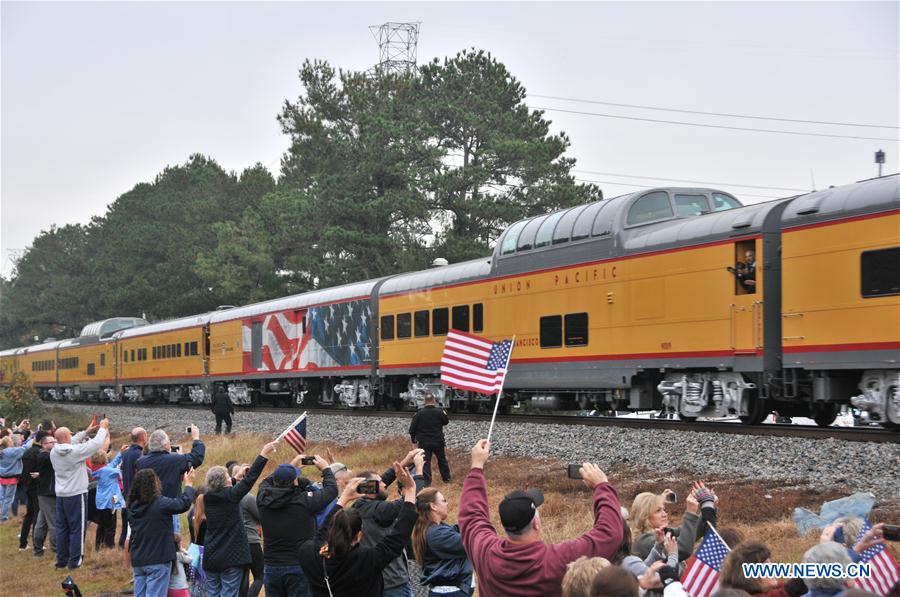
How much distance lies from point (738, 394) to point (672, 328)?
5.58 feet

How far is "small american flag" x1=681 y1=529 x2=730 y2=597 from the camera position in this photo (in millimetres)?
5488

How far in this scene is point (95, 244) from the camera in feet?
289

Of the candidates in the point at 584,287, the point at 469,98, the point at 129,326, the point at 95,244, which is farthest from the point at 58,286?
the point at 584,287

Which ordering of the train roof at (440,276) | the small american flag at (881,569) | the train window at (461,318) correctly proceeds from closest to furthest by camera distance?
the small american flag at (881,569), the train roof at (440,276), the train window at (461,318)

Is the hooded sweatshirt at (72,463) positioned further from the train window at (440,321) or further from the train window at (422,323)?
the train window at (422,323)

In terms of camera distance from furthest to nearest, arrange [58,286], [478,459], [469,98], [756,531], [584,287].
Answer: [58,286], [469,98], [584,287], [756,531], [478,459]

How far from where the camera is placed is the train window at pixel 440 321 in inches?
1000

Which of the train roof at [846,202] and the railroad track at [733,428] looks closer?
the train roof at [846,202]

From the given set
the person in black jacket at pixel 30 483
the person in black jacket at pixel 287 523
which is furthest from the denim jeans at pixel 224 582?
the person in black jacket at pixel 30 483

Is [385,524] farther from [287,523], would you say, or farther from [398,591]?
[287,523]

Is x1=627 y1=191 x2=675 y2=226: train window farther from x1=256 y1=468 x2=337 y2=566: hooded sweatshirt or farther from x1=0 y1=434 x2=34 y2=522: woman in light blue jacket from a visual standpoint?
x1=256 y1=468 x2=337 y2=566: hooded sweatshirt

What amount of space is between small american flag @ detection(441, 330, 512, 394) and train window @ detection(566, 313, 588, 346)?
24.2 feet

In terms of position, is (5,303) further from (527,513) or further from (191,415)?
(527,513)
